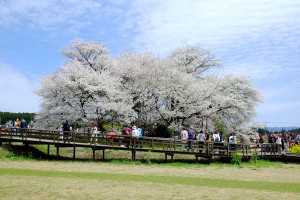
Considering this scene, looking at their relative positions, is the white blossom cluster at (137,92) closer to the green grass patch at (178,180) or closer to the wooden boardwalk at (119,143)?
the wooden boardwalk at (119,143)

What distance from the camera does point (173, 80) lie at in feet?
125

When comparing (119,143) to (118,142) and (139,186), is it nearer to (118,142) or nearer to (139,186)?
(118,142)

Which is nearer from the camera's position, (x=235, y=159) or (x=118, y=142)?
(x=118, y=142)

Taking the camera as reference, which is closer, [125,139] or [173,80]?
[125,139]

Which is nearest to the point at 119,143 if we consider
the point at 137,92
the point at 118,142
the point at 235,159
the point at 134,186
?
the point at 118,142

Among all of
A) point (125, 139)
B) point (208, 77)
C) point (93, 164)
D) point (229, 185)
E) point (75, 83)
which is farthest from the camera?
point (208, 77)

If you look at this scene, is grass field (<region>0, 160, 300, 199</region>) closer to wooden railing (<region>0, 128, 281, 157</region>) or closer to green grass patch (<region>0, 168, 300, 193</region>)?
green grass patch (<region>0, 168, 300, 193</region>)

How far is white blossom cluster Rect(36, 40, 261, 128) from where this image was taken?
3622 cm

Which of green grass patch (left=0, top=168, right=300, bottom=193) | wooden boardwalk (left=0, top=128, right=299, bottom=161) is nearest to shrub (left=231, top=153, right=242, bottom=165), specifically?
wooden boardwalk (left=0, top=128, right=299, bottom=161)

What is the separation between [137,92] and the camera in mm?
38375

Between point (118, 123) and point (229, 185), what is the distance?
2324 centimetres

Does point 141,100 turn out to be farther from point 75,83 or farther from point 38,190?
point 38,190

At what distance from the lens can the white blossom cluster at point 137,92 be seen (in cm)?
3622

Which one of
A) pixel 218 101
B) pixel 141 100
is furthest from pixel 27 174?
pixel 218 101
